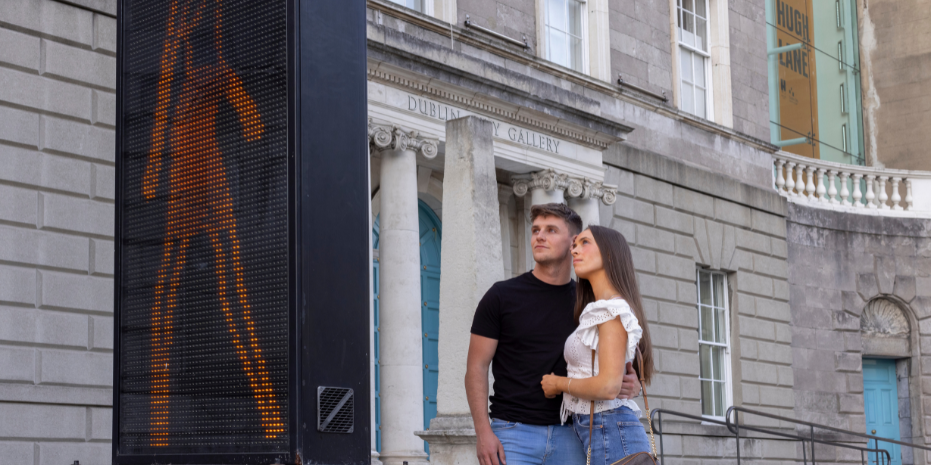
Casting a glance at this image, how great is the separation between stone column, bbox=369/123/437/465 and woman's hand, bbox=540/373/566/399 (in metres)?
7.43

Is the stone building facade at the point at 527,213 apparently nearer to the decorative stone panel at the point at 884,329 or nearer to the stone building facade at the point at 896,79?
the decorative stone panel at the point at 884,329

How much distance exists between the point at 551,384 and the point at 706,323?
14.5 meters

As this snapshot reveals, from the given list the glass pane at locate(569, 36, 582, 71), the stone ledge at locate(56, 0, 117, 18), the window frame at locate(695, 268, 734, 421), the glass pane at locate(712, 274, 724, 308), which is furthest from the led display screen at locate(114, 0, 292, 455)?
the glass pane at locate(712, 274, 724, 308)

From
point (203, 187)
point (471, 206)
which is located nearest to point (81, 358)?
point (471, 206)

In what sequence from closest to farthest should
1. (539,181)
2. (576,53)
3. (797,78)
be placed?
(539,181) < (576,53) < (797,78)

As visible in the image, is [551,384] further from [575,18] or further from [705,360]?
[705,360]

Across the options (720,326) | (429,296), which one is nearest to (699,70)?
(720,326)

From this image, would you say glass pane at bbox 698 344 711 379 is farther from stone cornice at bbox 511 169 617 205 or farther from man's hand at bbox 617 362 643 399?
man's hand at bbox 617 362 643 399

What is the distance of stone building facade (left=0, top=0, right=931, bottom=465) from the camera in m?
9.84

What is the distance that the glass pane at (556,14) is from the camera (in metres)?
16.6

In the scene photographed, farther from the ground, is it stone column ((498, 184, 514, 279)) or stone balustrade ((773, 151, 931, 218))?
stone balustrade ((773, 151, 931, 218))

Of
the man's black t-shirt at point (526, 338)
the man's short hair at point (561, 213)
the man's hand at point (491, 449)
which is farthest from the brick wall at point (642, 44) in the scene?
the man's hand at point (491, 449)

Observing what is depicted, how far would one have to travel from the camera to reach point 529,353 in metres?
4.88

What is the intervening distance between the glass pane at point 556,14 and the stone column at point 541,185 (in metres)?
2.94
